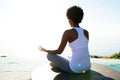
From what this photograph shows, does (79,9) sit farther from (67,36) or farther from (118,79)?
(118,79)

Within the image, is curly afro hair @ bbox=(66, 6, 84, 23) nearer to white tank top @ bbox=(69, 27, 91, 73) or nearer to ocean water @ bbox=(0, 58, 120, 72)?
white tank top @ bbox=(69, 27, 91, 73)

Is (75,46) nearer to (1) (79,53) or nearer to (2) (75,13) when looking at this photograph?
(1) (79,53)

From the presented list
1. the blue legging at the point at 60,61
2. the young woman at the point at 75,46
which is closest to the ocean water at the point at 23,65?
the blue legging at the point at 60,61

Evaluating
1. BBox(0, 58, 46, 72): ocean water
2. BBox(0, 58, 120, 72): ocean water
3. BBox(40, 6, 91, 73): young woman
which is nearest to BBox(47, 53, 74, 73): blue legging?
BBox(40, 6, 91, 73): young woman

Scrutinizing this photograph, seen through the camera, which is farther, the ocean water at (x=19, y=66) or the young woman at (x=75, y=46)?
the ocean water at (x=19, y=66)

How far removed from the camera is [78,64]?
4.20 metres

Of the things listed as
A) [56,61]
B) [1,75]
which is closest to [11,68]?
[1,75]

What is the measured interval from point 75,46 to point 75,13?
1.88 ft

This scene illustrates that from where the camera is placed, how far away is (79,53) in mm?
4152

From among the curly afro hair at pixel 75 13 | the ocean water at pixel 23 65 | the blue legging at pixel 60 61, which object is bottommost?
the ocean water at pixel 23 65

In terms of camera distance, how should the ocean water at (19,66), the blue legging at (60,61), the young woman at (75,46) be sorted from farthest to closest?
the ocean water at (19,66), the blue legging at (60,61), the young woman at (75,46)

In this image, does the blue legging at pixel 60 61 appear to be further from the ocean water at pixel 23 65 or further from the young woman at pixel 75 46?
the ocean water at pixel 23 65

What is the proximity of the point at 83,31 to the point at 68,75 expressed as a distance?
33.4 inches

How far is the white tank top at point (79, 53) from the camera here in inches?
162
